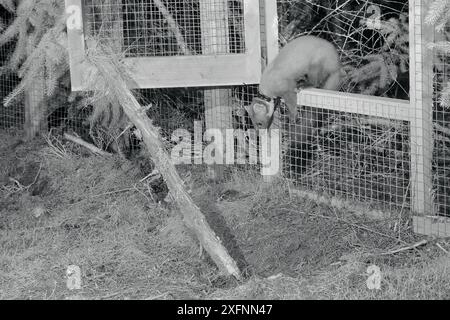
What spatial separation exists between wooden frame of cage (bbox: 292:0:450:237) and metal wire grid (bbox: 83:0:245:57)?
5.05 feet

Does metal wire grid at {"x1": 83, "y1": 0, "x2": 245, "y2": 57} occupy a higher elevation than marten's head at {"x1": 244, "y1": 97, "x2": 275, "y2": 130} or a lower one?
higher

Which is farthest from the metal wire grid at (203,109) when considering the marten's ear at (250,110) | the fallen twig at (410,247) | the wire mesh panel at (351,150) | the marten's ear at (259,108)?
the fallen twig at (410,247)

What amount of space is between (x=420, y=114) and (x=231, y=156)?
2.06 meters

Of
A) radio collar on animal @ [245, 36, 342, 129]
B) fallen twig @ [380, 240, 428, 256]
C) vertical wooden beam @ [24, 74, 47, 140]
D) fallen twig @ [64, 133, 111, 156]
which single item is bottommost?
fallen twig @ [380, 240, 428, 256]

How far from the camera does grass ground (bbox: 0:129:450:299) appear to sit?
Result: 217 inches

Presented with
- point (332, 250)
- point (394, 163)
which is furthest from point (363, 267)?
point (394, 163)

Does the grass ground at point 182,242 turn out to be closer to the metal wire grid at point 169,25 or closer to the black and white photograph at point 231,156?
the black and white photograph at point 231,156

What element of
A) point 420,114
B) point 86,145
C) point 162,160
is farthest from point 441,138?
point 86,145

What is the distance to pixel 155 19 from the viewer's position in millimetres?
7535

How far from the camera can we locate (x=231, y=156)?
7.75m

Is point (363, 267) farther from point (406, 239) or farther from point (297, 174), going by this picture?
point (297, 174)

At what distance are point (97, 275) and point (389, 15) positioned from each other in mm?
3973

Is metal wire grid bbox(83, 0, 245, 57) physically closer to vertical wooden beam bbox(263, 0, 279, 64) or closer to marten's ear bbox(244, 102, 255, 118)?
vertical wooden beam bbox(263, 0, 279, 64)

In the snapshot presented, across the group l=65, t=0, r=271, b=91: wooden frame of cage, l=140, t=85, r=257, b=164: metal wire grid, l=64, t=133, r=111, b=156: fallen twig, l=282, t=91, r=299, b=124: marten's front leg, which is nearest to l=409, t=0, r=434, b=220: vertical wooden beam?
l=282, t=91, r=299, b=124: marten's front leg
